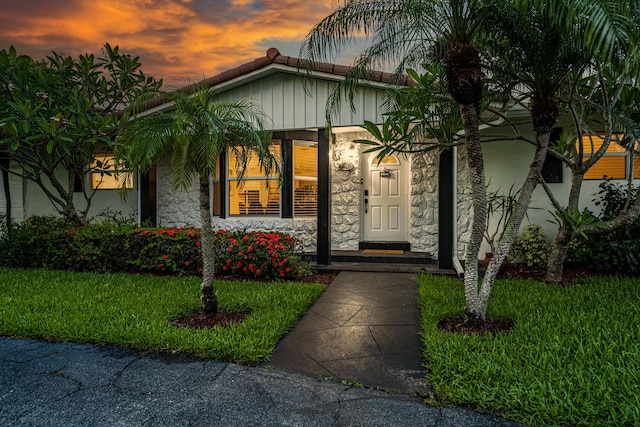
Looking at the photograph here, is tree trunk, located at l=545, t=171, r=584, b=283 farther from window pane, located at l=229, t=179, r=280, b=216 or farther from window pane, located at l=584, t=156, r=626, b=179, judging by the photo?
window pane, located at l=229, t=179, r=280, b=216

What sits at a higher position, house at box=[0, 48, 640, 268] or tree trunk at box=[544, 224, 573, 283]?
house at box=[0, 48, 640, 268]

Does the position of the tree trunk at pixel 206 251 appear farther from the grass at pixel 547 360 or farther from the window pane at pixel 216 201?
the window pane at pixel 216 201

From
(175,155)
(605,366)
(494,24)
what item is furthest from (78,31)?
(605,366)

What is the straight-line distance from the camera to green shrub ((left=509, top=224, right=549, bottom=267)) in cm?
628

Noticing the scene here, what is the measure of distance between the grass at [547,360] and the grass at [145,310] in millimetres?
1506

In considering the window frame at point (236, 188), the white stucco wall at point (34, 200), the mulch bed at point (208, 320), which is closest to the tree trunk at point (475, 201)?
the mulch bed at point (208, 320)

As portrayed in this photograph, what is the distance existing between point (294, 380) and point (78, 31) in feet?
28.7

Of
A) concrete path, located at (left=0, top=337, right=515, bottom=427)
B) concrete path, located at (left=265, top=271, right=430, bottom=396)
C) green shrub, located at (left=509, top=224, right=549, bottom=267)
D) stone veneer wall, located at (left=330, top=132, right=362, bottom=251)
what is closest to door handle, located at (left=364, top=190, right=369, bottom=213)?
stone veneer wall, located at (left=330, top=132, right=362, bottom=251)

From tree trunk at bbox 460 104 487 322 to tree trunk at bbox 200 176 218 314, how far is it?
2583 mm

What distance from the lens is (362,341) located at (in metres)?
3.48

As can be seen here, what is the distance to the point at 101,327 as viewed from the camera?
3.67 meters

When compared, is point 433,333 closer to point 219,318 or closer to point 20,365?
point 219,318

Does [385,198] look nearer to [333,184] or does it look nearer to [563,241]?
[333,184]

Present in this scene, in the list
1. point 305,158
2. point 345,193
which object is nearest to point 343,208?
point 345,193
